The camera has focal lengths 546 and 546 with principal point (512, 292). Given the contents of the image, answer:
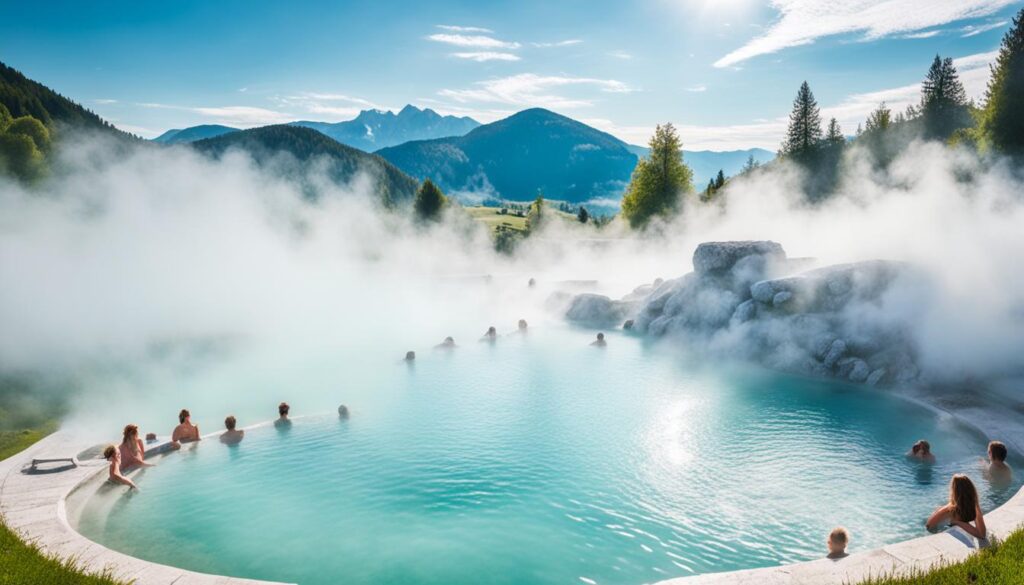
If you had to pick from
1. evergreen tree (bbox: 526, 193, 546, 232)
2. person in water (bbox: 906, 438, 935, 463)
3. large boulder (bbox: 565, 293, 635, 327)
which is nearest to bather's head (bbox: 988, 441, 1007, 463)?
person in water (bbox: 906, 438, 935, 463)

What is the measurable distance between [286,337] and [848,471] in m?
24.3

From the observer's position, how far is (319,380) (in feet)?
68.4

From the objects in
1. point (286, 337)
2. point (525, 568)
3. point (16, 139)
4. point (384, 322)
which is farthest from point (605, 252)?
point (16, 139)

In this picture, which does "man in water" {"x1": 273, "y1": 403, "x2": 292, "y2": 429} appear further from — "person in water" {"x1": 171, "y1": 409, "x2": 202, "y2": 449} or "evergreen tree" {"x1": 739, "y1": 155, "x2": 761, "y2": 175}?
"evergreen tree" {"x1": 739, "y1": 155, "x2": 761, "y2": 175}

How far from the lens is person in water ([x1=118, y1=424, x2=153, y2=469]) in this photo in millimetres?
12305

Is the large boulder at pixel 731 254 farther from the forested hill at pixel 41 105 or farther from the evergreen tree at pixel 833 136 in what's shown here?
the forested hill at pixel 41 105

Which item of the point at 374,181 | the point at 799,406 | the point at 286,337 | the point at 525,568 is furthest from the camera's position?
the point at 374,181

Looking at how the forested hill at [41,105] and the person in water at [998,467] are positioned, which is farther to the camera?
the forested hill at [41,105]

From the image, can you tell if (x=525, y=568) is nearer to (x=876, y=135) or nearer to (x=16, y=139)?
(x=16, y=139)

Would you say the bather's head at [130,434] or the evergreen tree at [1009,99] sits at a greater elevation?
the evergreen tree at [1009,99]

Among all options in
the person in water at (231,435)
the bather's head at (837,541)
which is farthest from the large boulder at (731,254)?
the person in water at (231,435)

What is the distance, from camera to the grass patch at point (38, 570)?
6973 millimetres

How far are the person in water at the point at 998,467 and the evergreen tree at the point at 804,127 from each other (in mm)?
51063

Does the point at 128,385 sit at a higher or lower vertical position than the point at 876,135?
lower
